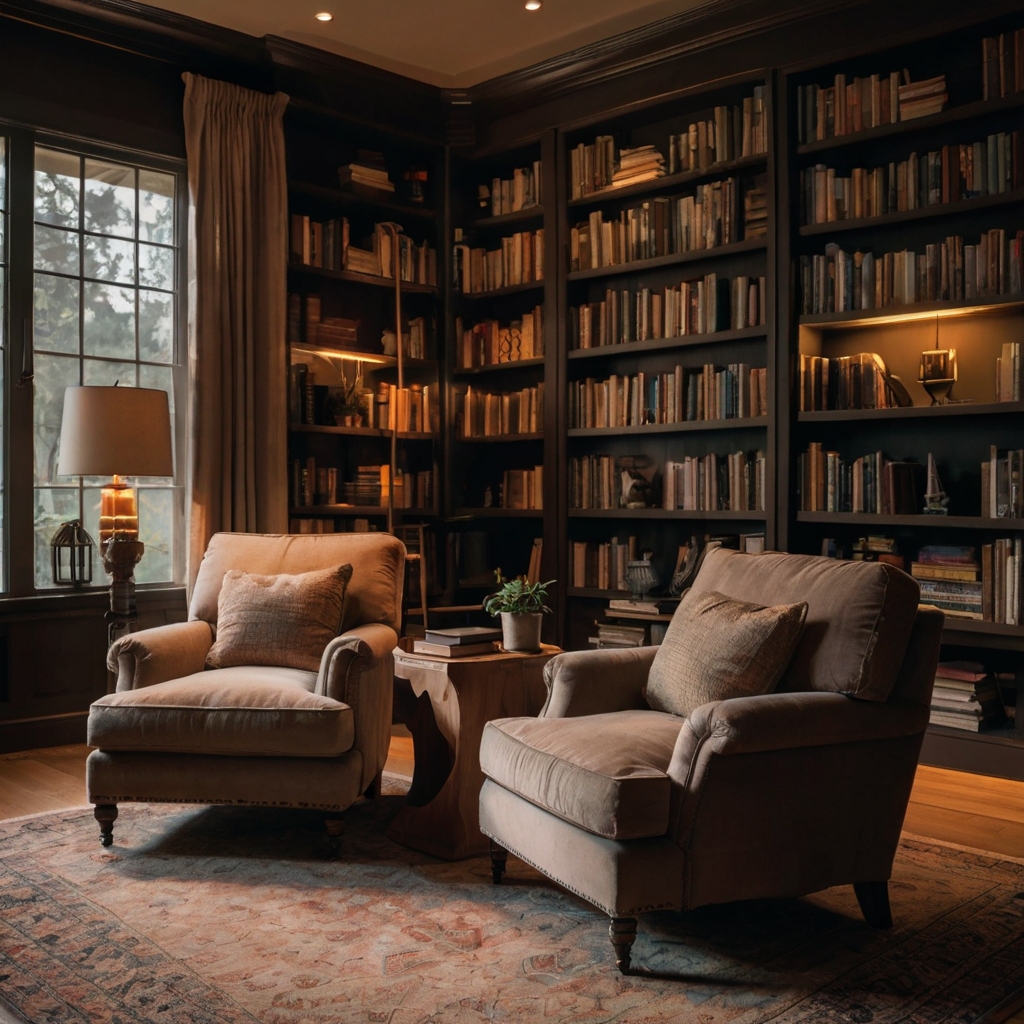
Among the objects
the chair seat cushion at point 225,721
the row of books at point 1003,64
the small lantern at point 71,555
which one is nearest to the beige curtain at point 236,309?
the small lantern at point 71,555

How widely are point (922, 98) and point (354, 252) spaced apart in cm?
273

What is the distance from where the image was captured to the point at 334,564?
148 inches

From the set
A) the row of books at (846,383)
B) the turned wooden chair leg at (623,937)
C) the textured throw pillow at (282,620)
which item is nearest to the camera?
the turned wooden chair leg at (623,937)

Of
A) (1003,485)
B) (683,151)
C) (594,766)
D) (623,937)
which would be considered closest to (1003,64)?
(683,151)

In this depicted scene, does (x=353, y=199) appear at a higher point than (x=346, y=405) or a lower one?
higher

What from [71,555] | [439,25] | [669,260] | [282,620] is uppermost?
[439,25]

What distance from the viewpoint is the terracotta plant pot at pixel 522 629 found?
3.17m

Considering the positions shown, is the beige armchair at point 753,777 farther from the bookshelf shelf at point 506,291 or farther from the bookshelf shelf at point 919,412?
the bookshelf shelf at point 506,291

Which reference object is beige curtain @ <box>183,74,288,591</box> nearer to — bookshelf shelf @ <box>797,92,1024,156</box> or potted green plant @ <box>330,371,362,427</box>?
potted green plant @ <box>330,371,362,427</box>

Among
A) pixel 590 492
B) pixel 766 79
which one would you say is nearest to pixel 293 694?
pixel 590 492

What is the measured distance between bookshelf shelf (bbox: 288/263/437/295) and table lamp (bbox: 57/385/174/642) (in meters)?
1.45

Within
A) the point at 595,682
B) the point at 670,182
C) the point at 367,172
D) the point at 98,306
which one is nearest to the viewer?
the point at 595,682

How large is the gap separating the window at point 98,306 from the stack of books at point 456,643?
2.22 m

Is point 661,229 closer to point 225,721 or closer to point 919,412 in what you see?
point 919,412
